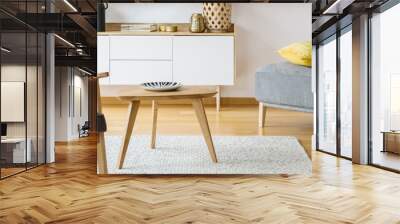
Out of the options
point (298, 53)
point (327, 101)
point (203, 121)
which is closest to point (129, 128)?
point (203, 121)

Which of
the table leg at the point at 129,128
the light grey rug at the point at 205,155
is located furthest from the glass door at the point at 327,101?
the table leg at the point at 129,128

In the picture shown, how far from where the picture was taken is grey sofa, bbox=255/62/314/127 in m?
3.76

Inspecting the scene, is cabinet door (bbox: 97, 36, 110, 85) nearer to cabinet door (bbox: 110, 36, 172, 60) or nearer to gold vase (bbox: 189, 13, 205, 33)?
cabinet door (bbox: 110, 36, 172, 60)

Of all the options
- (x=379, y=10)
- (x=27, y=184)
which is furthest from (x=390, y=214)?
(x=379, y=10)

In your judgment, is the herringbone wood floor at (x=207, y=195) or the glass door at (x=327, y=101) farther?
the glass door at (x=327, y=101)

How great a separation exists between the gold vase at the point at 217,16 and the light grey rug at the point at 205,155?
0.95 metres

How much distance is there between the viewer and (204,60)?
12.5 feet

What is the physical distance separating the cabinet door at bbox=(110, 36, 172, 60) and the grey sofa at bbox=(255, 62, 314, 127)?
81cm

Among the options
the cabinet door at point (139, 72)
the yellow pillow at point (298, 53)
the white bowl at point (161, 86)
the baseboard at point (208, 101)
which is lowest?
the baseboard at point (208, 101)

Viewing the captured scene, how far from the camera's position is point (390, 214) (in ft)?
9.06

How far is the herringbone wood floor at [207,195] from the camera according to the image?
266cm

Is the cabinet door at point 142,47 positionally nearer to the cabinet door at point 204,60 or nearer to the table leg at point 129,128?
the cabinet door at point 204,60

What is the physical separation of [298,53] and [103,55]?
1624 mm

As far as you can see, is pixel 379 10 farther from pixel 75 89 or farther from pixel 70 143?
pixel 70 143
